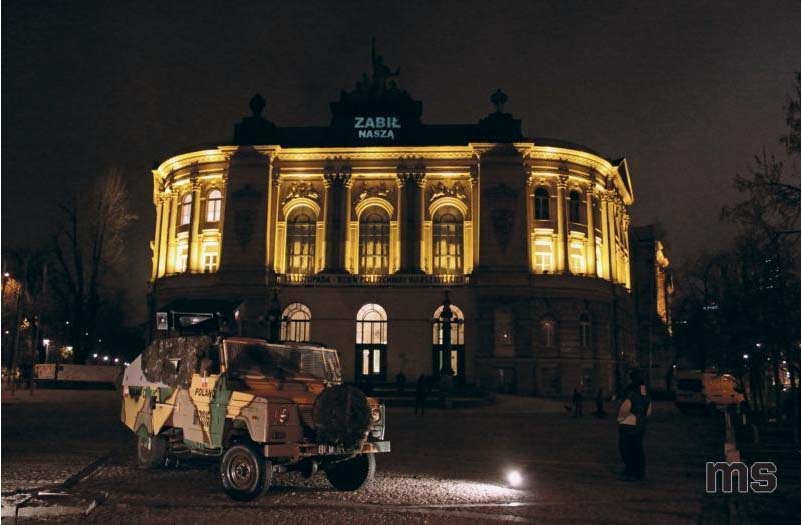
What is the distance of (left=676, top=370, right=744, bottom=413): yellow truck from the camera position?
32.9 meters

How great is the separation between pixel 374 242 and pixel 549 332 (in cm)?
1349

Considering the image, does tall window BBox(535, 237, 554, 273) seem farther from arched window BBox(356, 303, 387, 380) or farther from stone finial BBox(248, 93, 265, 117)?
stone finial BBox(248, 93, 265, 117)

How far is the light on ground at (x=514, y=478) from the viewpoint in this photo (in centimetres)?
1182

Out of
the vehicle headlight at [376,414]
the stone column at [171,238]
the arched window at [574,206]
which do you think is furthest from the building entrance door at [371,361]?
the vehicle headlight at [376,414]

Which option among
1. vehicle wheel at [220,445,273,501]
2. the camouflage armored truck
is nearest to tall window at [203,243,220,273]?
the camouflage armored truck

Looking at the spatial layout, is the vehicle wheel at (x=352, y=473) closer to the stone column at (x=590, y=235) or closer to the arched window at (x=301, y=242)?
the arched window at (x=301, y=242)

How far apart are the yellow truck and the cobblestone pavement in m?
14.0

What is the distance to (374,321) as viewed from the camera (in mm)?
47219

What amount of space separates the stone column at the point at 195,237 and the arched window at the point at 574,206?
2640 centimetres

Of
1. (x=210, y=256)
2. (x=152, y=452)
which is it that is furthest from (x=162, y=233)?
(x=152, y=452)

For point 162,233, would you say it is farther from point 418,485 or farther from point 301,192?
point 418,485

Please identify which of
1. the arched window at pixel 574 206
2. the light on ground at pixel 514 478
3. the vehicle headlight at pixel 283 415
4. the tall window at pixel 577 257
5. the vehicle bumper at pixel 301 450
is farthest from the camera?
the arched window at pixel 574 206

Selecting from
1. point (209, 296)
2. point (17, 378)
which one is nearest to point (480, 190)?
point (209, 296)

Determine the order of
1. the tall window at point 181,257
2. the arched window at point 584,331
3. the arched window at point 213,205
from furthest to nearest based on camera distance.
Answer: the tall window at point 181,257, the arched window at point 213,205, the arched window at point 584,331
